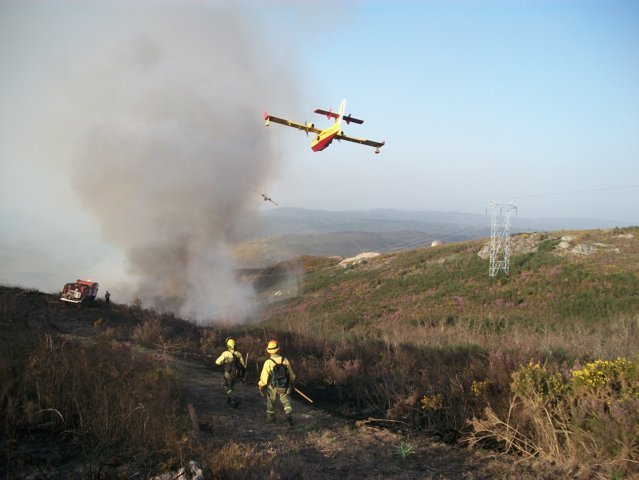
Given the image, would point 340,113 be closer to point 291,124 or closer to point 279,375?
point 291,124

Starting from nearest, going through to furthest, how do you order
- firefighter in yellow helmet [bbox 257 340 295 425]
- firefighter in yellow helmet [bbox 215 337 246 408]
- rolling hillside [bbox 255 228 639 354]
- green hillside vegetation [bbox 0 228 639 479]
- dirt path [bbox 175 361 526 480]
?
green hillside vegetation [bbox 0 228 639 479] → dirt path [bbox 175 361 526 480] → firefighter in yellow helmet [bbox 257 340 295 425] → firefighter in yellow helmet [bbox 215 337 246 408] → rolling hillside [bbox 255 228 639 354]

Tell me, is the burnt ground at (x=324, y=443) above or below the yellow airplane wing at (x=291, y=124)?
below

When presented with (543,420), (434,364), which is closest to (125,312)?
(434,364)

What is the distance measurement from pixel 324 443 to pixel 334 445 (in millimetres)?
215

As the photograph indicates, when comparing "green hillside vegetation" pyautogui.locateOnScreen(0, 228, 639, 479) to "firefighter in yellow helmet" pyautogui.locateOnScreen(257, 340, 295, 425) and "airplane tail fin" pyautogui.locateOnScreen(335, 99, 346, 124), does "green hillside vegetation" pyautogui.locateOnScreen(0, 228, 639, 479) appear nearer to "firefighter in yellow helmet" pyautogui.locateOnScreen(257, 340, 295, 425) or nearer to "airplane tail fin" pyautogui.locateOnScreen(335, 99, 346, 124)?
"firefighter in yellow helmet" pyautogui.locateOnScreen(257, 340, 295, 425)

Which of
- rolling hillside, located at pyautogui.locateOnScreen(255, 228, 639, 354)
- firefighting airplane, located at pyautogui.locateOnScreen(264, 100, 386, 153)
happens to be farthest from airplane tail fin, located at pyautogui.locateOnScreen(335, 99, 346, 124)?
rolling hillside, located at pyautogui.locateOnScreen(255, 228, 639, 354)

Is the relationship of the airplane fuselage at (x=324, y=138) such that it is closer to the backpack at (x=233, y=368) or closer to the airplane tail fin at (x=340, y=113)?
the airplane tail fin at (x=340, y=113)

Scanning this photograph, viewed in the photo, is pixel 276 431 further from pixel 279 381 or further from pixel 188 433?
pixel 188 433

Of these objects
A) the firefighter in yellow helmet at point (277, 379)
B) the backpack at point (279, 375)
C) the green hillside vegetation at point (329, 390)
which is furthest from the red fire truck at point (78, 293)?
the backpack at point (279, 375)

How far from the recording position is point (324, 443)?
837 centimetres

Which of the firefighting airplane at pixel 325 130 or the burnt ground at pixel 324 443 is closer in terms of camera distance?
the burnt ground at pixel 324 443

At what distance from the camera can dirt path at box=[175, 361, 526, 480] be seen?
277 inches

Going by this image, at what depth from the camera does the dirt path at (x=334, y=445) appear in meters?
7.03

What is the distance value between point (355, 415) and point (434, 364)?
9.69ft
